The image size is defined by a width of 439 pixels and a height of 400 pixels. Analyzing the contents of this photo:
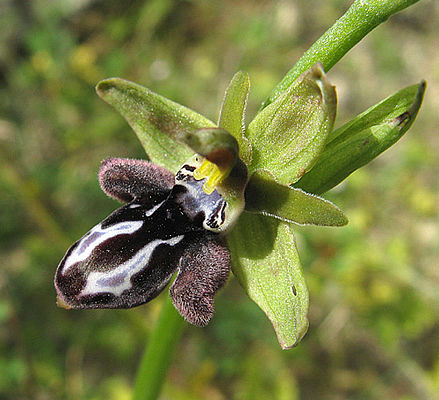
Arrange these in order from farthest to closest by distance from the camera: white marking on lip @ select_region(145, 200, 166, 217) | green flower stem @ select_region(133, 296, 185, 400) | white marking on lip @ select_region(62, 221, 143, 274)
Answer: green flower stem @ select_region(133, 296, 185, 400) < white marking on lip @ select_region(145, 200, 166, 217) < white marking on lip @ select_region(62, 221, 143, 274)

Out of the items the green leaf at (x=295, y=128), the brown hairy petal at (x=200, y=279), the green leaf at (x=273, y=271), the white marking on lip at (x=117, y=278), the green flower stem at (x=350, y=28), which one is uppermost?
the green flower stem at (x=350, y=28)

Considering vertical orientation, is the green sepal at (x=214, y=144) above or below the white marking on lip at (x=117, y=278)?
above

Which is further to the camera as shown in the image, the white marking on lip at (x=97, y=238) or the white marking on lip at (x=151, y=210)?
the white marking on lip at (x=151, y=210)

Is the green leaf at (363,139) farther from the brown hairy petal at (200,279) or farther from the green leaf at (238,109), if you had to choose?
the brown hairy petal at (200,279)

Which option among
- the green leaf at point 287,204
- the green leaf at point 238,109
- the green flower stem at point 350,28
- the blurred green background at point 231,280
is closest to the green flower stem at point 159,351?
the green leaf at point 287,204

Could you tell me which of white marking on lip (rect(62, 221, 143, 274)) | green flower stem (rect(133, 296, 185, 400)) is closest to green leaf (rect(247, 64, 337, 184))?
white marking on lip (rect(62, 221, 143, 274))

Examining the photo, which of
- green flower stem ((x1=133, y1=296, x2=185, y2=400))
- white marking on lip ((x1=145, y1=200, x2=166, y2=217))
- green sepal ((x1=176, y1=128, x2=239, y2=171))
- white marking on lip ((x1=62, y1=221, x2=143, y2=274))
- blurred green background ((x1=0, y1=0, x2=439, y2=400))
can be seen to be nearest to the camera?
green sepal ((x1=176, y1=128, x2=239, y2=171))

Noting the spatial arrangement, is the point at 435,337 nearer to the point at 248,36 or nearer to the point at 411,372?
the point at 411,372

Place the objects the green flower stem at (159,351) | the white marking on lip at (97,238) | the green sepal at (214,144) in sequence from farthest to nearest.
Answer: the green flower stem at (159,351), the white marking on lip at (97,238), the green sepal at (214,144)

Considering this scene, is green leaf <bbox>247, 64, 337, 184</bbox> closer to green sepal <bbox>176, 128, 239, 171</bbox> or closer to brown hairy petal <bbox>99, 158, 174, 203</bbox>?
green sepal <bbox>176, 128, 239, 171</bbox>
